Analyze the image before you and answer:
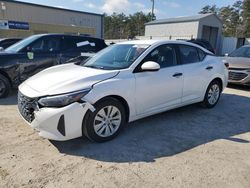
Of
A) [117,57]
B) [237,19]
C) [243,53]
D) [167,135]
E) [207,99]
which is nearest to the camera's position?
[167,135]

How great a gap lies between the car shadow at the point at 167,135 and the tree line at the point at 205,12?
47680 millimetres

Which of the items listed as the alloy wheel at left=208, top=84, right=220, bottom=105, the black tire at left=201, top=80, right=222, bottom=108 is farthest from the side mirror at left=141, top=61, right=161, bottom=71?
the alloy wheel at left=208, top=84, right=220, bottom=105

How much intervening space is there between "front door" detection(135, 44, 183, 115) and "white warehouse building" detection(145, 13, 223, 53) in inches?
1125

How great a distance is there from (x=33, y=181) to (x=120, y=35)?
255 feet

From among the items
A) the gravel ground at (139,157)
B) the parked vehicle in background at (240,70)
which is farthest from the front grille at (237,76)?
the gravel ground at (139,157)

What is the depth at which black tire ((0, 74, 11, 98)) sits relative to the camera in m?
6.20

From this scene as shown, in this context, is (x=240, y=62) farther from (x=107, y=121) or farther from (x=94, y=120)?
(x=94, y=120)

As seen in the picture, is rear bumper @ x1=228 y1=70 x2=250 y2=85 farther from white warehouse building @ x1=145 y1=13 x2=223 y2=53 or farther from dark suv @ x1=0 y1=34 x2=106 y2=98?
white warehouse building @ x1=145 y1=13 x2=223 y2=53

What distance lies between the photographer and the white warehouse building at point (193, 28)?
3134 cm

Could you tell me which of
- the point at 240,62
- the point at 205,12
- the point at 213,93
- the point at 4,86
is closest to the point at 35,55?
the point at 4,86

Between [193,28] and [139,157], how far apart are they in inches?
1223

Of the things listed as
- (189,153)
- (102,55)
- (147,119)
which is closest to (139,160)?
(189,153)

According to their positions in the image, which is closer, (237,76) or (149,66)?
(149,66)

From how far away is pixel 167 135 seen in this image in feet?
13.6
